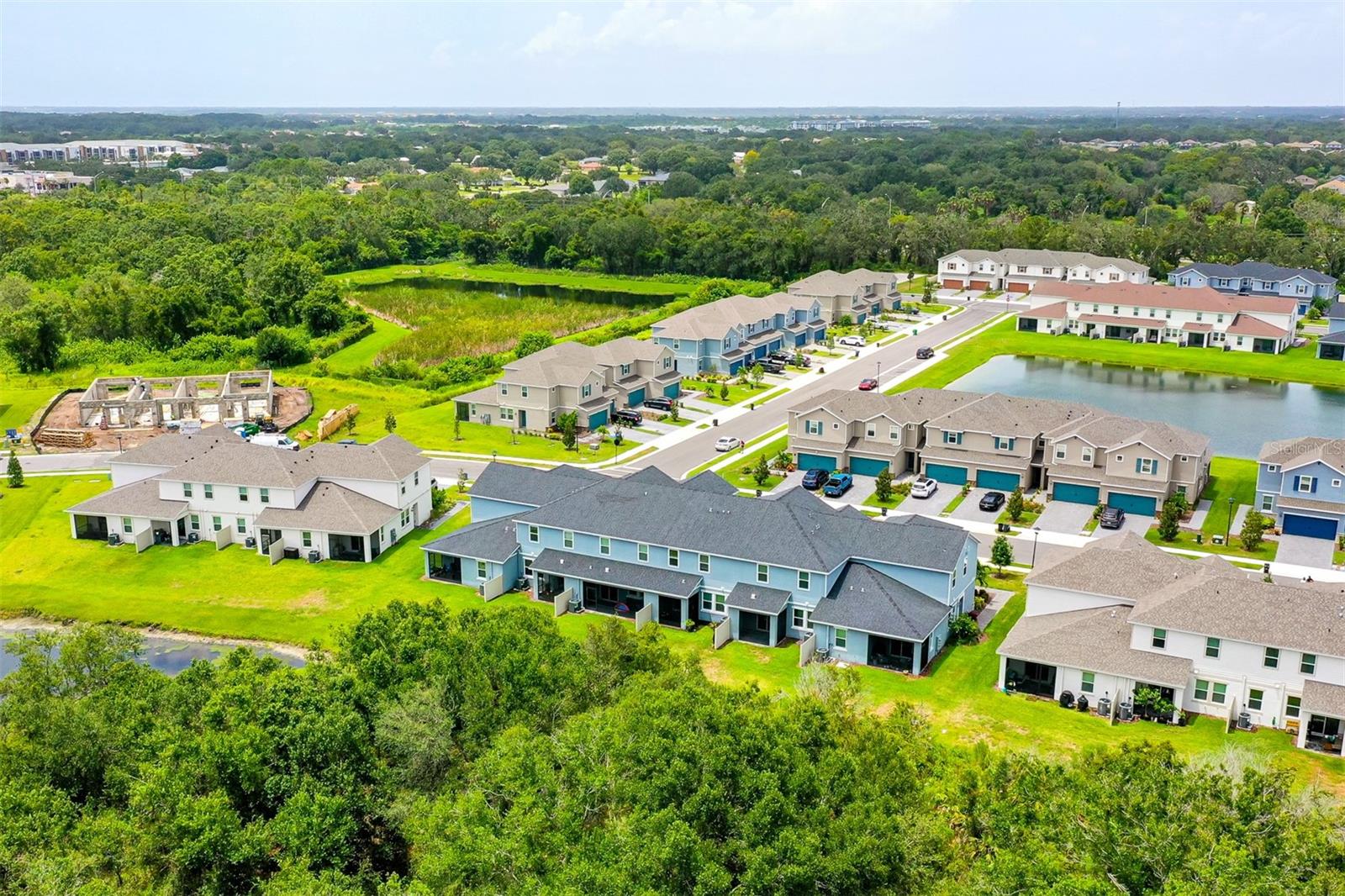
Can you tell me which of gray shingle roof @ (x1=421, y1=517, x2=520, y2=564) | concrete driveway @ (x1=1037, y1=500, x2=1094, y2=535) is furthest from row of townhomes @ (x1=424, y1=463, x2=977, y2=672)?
concrete driveway @ (x1=1037, y1=500, x2=1094, y2=535)

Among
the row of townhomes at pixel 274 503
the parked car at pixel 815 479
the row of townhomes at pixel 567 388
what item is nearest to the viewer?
the row of townhomes at pixel 274 503

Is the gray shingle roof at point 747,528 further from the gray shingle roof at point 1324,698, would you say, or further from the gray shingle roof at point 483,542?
the gray shingle roof at point 1324,698

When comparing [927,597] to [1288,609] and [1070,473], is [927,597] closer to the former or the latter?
[1288,609]

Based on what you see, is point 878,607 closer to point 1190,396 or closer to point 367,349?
point 1190,396

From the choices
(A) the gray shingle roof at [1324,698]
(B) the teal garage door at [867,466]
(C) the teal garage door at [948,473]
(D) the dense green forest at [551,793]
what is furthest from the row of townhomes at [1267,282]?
(D) the dense green forest at [551,793]

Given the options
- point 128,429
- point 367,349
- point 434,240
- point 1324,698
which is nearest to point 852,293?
point 367,349

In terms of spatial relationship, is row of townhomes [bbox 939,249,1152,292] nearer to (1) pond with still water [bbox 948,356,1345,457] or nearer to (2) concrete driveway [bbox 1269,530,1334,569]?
(1) pond with still water [bbox 948,356,1345,457]
